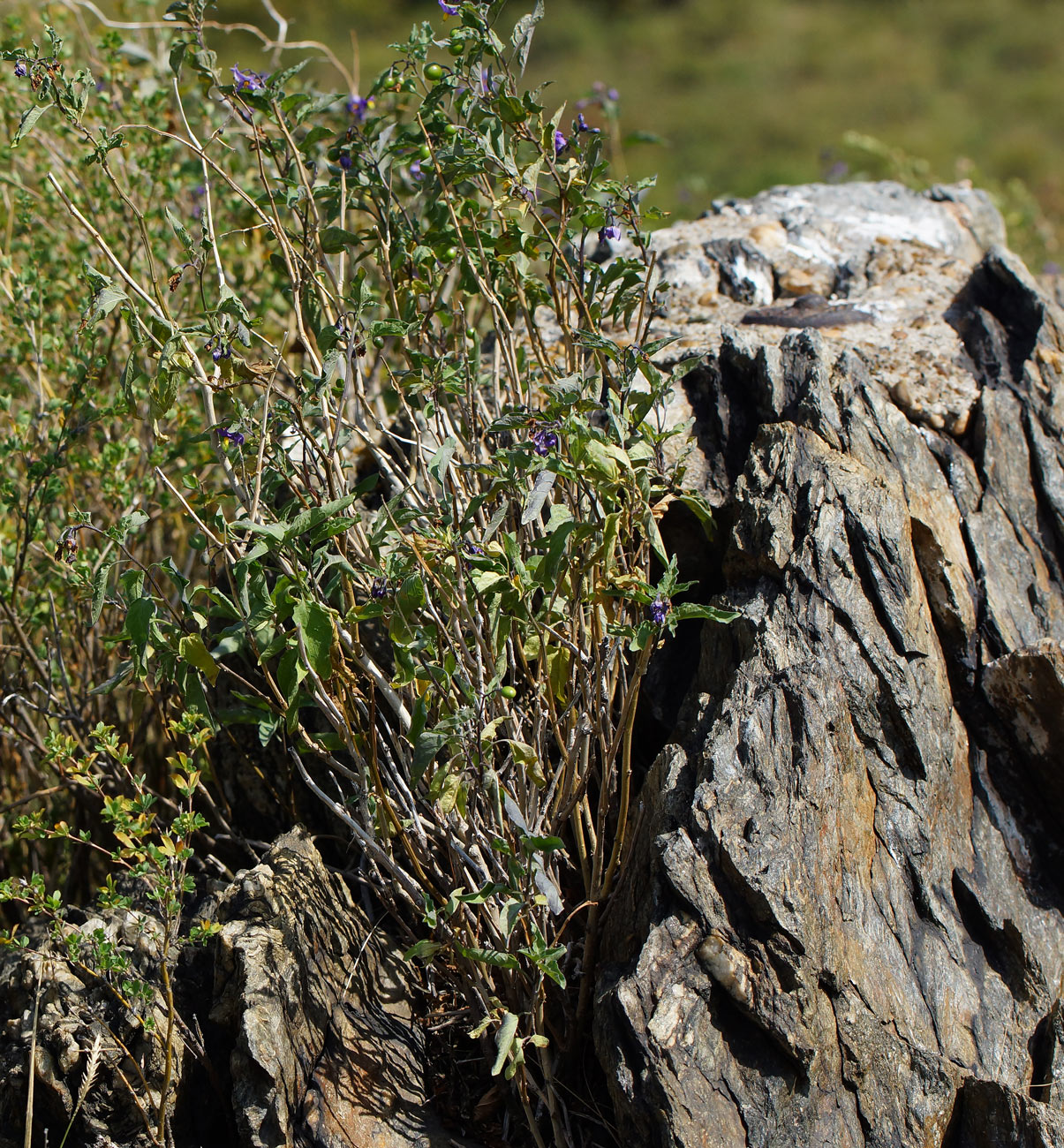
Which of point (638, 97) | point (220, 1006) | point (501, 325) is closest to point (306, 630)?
point (220, 1006)

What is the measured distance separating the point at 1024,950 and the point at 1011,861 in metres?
0.25

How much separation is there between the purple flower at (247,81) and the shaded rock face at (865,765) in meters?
1.37

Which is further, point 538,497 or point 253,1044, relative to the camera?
point 253,1044

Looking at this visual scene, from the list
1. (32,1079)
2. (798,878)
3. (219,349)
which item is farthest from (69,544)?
(798,878)

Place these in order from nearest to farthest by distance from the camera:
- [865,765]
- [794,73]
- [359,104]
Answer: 1. [865,765]
2. [359,104]
3. [794,73]

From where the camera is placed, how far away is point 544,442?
6.63 feet

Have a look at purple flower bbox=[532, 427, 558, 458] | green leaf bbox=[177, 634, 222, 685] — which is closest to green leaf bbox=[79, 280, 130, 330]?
green leaf bbox=[177, 634, 222, 685]

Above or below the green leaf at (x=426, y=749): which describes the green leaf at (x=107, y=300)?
above

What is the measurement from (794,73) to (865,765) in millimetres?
17225

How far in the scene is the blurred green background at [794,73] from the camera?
13.5 metres

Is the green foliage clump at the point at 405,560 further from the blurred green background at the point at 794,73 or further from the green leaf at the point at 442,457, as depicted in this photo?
the blurred green background at the point at 794,73

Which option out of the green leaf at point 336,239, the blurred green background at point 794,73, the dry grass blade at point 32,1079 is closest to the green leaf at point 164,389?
the green leaf at point 336,239

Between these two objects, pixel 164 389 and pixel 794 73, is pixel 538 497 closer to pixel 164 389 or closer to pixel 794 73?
pixel 164 389

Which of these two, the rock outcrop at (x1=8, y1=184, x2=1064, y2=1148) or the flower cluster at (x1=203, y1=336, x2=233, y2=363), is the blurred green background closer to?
the rock outcrop at (x1=8, y1=184, x2=1064, y2=1148)
